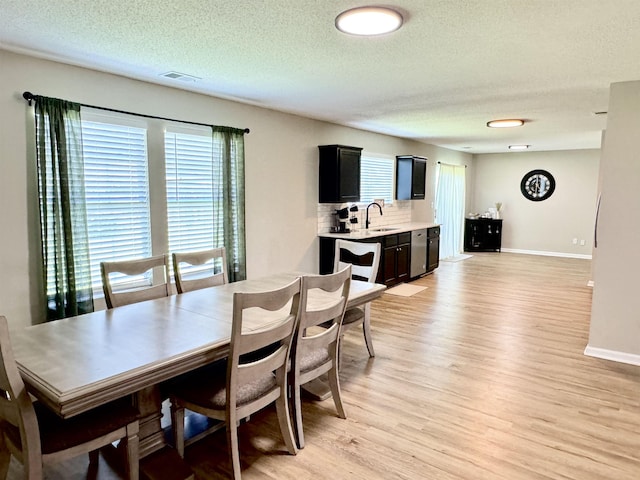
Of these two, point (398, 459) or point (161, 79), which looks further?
point (161, 79)

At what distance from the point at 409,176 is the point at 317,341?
5.28 meters

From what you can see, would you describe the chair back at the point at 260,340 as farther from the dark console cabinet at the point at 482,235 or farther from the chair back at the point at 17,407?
the dark console cabinet at the point at 482,235

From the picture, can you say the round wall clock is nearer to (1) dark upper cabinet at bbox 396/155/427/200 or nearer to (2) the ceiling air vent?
(1) dark upper cabinet at bbox 396/155/427/200

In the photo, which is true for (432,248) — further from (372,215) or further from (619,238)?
(619,238)

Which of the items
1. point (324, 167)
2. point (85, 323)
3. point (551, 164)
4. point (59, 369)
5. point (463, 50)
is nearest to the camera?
point (59, 369)

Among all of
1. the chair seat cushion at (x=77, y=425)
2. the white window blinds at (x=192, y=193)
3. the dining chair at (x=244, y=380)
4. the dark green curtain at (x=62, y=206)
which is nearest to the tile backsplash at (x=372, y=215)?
the white window blinds at (x=192, y=193)

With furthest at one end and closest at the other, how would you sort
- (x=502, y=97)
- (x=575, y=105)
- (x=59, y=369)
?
(x=575, y=105), (x=502, y=97), (x=59, y=369)

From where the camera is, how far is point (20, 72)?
2.86 meters

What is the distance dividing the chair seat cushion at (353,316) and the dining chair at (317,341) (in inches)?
20.9

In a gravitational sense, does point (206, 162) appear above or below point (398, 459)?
above

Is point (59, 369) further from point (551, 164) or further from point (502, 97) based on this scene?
point (551, 164)

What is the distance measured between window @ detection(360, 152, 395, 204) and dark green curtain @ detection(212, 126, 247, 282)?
2551 millimetres

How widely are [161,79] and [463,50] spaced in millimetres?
2387

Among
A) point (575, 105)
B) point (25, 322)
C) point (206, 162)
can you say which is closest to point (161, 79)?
point (206, 162)
